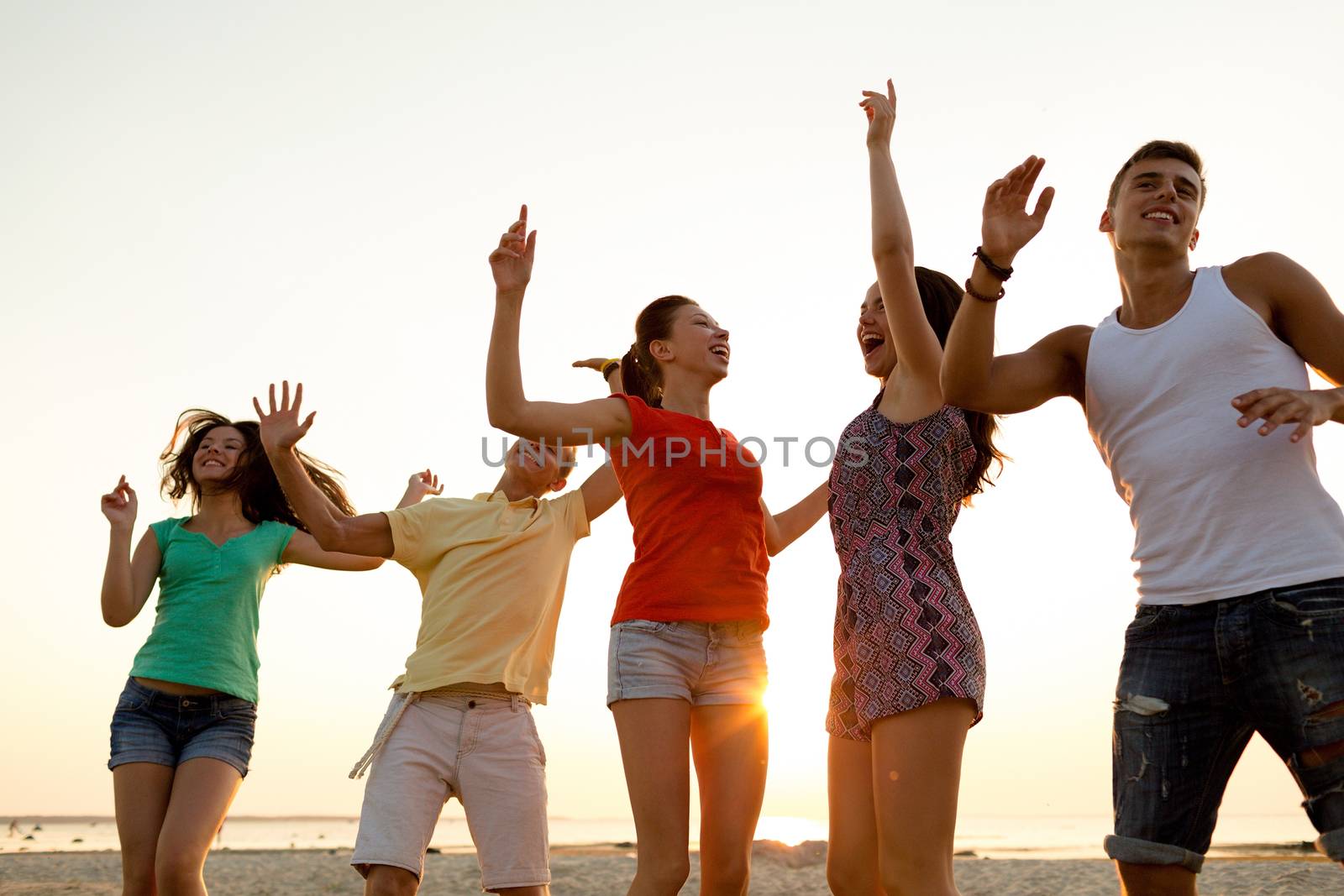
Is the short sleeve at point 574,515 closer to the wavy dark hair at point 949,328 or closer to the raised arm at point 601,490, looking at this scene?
the raised arm at point 601,490

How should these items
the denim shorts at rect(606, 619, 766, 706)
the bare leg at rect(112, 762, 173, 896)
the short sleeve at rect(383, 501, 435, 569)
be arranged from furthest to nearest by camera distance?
the short sleeve at rect(383, 501, 435, 569), the bare leg at rect(112, 762, 173, 896), the denim shorts at rect(606, 619, 766, 706)

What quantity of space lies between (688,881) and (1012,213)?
892cm

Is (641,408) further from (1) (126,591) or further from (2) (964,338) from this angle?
(1) (126,591)

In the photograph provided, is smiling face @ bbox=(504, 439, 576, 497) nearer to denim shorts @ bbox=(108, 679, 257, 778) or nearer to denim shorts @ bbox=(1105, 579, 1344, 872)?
denim shorts @ bbox=(108, 679, 257, 778)

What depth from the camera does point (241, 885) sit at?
12914mm

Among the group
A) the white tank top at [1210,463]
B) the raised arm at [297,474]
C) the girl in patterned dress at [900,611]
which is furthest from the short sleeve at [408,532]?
the white tank top at [1210,463]

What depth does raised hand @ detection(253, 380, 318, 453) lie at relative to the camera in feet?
13.9

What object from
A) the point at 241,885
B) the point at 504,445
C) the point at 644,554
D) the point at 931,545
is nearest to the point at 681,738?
the point at 644,554

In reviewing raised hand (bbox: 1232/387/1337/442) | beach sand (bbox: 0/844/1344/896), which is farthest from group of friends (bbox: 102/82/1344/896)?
beach sand (bbox: 0/844/1344/896)

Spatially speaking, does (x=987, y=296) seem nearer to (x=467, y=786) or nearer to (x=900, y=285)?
(x=900, y=285)

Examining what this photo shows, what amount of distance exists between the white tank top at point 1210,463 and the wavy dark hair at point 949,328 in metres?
0.66

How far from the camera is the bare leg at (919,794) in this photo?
126 inches

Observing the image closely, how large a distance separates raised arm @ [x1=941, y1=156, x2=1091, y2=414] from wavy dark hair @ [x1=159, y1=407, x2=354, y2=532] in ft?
11.2

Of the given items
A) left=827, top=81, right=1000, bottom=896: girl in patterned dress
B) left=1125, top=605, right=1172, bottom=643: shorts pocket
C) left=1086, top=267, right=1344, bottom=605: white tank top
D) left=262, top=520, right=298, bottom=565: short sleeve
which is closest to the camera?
left=1086, top=267, right=1344, bottom=605: white tank top
